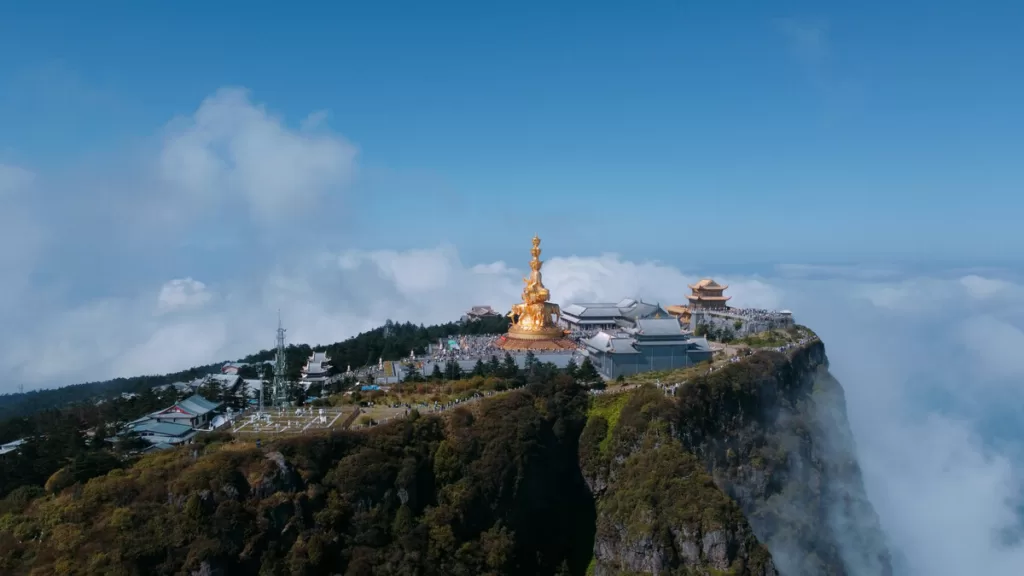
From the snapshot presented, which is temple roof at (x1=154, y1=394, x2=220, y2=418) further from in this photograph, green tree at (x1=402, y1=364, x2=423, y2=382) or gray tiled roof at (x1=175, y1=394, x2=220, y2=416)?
green tree at (x1=402, y1=364, x2=423, y2=382)

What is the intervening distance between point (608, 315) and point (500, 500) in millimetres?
35572

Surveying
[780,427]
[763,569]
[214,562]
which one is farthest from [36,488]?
[780,427]

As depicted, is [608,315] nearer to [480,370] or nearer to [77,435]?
[480,370]

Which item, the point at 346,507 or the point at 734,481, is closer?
the point at 346,507

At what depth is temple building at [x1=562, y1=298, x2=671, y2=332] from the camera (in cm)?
6331

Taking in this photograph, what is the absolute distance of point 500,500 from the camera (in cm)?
3109

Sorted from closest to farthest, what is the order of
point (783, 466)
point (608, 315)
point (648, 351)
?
point (783, 466) < point (648, 351) < point (608, 315)

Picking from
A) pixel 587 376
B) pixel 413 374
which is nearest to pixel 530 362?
pixel 587 376

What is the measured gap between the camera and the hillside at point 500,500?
2331 centimetres

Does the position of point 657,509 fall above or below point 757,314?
below

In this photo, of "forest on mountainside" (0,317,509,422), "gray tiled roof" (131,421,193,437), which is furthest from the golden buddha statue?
"gray tiled roof" (131,421,193,437)

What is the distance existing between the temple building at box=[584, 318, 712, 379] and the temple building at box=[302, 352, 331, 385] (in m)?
18.3

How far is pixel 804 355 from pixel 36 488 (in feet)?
154

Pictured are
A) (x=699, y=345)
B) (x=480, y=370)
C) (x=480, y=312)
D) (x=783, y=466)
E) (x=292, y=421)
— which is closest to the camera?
(x=292, y=421)
